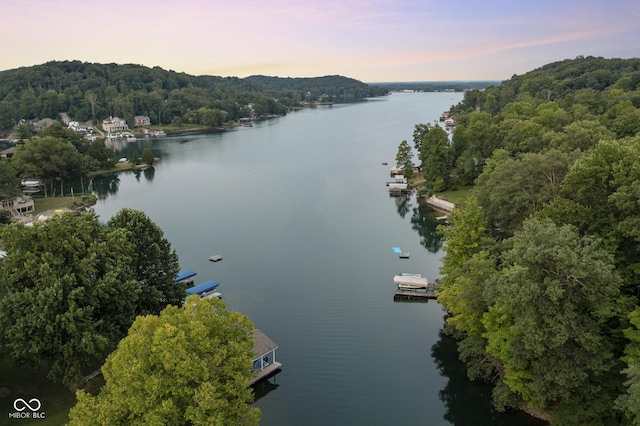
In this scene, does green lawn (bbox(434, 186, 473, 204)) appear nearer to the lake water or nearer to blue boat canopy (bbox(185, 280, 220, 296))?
the lake water

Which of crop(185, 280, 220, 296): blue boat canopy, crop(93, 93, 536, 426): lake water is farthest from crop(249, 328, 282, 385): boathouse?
crop(185, 280, 220, 296): blue boat canopy

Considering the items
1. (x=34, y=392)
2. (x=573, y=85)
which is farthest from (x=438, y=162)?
(x=573, y=85)

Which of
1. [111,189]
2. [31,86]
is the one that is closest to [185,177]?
[111,189]

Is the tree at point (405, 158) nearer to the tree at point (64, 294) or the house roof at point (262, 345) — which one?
the house roof at point (262, 345)

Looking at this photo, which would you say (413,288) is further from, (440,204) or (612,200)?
(440,204)

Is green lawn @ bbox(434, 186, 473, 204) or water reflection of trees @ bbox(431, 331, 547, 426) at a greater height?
green lawn @ bbox(434, 186, 473, 204)

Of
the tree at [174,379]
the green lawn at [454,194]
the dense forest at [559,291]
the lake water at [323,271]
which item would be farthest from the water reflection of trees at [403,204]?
the tree at [174,379]
